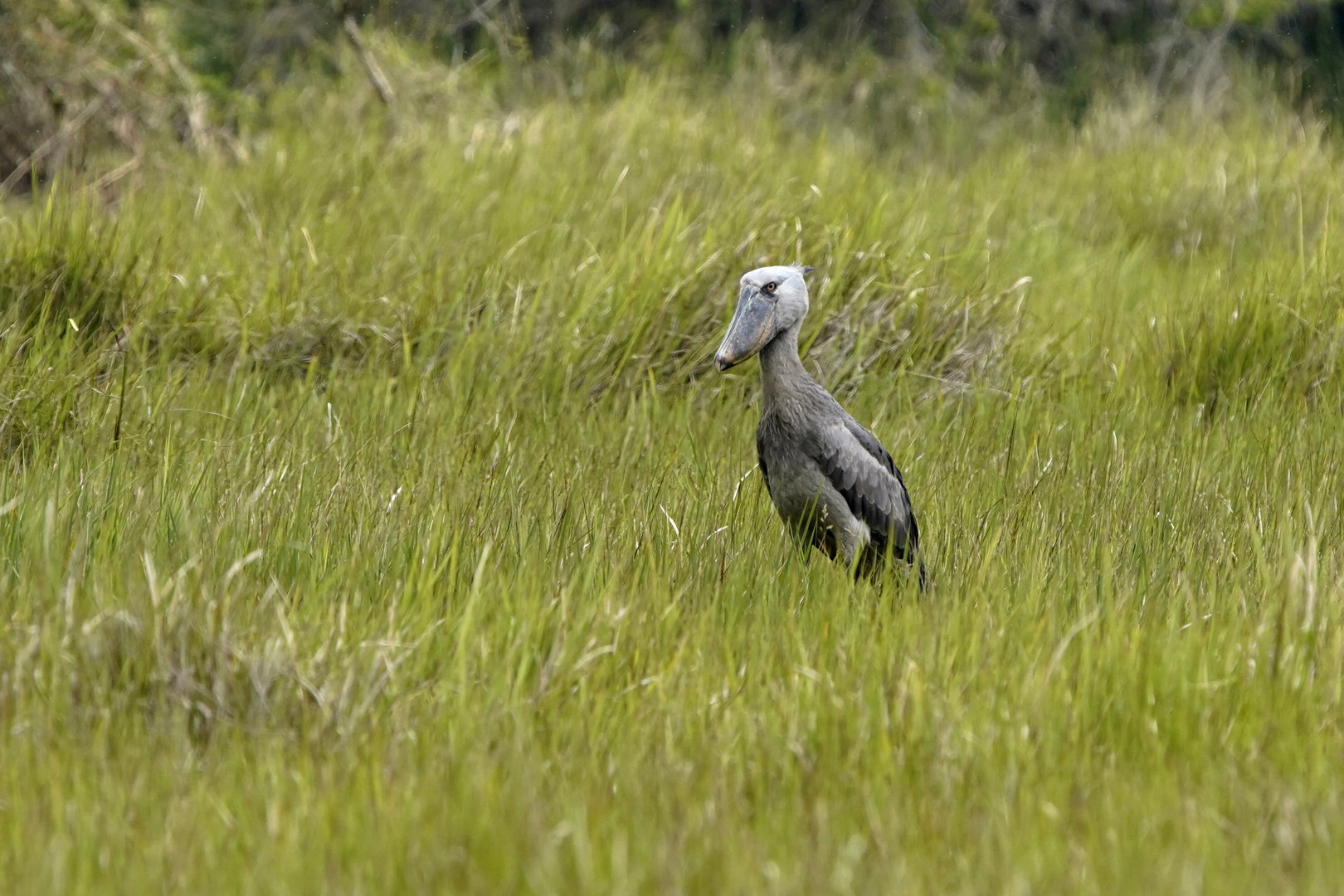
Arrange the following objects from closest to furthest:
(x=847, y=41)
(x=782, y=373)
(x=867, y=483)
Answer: (x=867, y=483), (x=782, y=373), (x=847, y=41)

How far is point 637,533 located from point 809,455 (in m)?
0.53

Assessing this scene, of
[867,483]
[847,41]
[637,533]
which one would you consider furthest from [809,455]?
[847,41]

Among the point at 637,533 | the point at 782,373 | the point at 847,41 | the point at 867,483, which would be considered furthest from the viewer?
the point at 847,41

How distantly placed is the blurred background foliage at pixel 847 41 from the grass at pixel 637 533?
1.63 metres

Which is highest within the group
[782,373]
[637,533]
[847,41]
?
[782,373]

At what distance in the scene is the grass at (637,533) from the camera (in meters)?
2.33

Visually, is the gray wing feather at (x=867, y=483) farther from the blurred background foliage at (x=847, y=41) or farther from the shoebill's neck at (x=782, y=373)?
the blurred background foliage at (x=847, y=41)

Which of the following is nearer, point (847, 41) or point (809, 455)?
point (809, 455)

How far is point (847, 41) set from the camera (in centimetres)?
987

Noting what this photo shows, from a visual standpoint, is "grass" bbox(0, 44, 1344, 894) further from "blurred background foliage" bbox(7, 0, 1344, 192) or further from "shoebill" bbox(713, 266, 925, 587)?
"blurred background foliage" bbox(7, 0, 1344, 192)

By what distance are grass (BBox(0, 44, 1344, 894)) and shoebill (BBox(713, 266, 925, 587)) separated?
6.2 inches

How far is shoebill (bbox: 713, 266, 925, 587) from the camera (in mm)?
3926

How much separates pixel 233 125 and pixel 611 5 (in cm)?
297

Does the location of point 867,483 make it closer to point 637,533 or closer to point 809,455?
point 809,455
